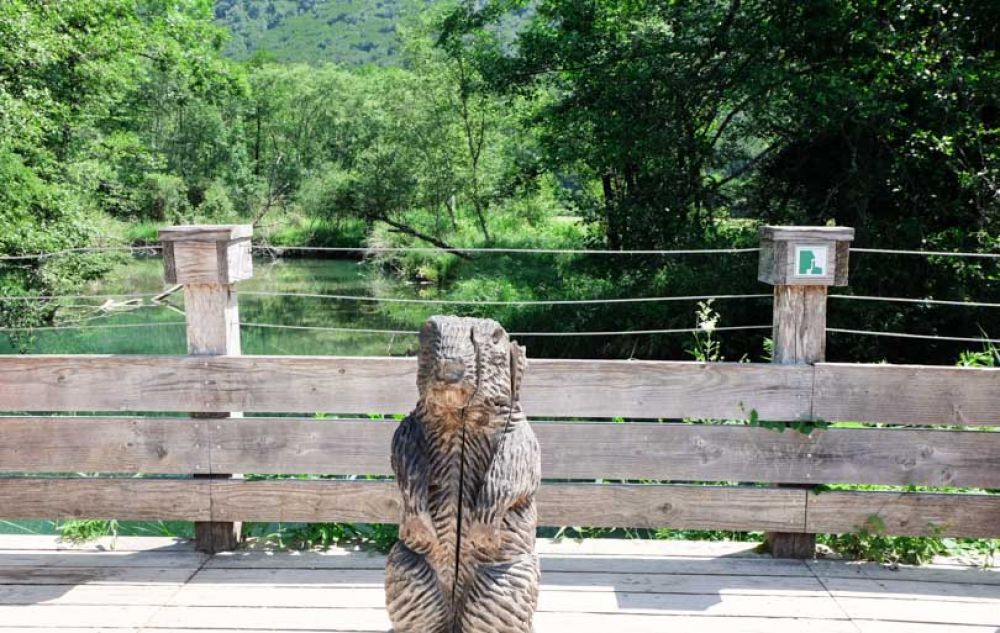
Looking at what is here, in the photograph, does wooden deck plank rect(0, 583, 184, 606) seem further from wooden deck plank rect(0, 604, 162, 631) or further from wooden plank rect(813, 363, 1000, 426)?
wooden plank rect(813, 363, 1000, 426)

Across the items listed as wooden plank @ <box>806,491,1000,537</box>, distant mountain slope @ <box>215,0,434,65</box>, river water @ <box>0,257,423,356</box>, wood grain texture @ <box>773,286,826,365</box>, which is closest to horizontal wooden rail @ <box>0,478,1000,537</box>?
wooden plank @ <box>806,491,1000,537</box>

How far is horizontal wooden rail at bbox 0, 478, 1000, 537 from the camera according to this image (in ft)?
12.1

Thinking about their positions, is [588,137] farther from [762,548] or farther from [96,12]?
[762,548]

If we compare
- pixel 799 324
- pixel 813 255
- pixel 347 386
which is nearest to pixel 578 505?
pixel 347 386

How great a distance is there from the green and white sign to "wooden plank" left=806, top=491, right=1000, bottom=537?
36.5 inches

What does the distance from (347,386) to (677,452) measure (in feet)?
4.67

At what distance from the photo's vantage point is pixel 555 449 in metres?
3.75

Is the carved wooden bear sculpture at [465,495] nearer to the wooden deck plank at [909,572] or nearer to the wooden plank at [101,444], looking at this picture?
the wooden plank at [101,444]

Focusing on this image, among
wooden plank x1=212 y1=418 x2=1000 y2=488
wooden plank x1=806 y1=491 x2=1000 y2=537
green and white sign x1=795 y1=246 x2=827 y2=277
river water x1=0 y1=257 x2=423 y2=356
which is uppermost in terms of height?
green and white sign x1=795 y1=246 x2=827 y2=277

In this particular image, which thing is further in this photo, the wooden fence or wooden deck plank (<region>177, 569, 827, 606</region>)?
the wooden fence

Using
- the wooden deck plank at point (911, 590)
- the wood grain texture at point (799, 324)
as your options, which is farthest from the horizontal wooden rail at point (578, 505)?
the wood grain texture at point (799, 324)

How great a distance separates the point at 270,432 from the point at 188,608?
0.79 metres

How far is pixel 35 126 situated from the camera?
10656 mm

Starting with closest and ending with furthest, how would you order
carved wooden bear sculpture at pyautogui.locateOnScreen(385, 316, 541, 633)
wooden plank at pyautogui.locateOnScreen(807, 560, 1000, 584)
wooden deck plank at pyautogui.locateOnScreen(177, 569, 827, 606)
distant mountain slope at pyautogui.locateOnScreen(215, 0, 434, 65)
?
carved wooden bear sculpture at pyautogui.locateOnScreen(385, 316, 541, 633) → wooden deck plank at pyautogui.locateOnScreen(177, 569, 827, 606) → wooden plank at pyautogui.locateOnScreen(807, 560, 1000, 584) → distant mountain slope at pyautogui.locateOnScreen(215, 0, 434, 65)
